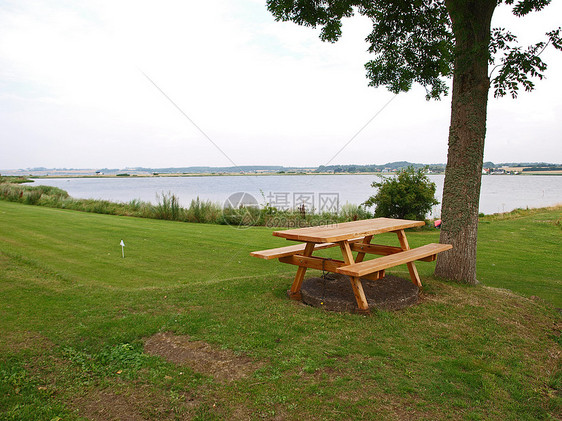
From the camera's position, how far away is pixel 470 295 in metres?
5.36

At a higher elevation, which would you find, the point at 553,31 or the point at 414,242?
the point at 553,31

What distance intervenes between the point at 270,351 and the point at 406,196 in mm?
11605

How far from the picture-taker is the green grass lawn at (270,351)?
2.79 metres

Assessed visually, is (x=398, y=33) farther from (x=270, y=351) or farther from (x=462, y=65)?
(x=270, y=351)

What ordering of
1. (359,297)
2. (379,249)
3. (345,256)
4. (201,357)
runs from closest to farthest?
(201,357), (359,297), (345,256), (379,249)

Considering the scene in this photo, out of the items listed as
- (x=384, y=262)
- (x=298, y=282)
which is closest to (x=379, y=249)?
(x=384, y=262)

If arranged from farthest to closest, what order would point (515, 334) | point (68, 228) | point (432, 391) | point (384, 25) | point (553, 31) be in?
point (68, 228)
point (384, 25)
point (553, 31)
point (515, 334)
point (432, 391)

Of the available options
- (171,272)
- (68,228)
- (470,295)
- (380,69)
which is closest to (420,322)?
(470,295)

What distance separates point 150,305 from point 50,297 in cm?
141

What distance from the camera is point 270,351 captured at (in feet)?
11.7

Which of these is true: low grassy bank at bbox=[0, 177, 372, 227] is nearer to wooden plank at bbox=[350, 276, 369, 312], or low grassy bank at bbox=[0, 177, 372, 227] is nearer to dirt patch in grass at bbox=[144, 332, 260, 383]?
wooden plank at bbox=[350, 276, 369, 312]

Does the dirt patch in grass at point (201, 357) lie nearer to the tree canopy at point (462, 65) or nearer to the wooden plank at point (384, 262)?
the wooden plank at point (384, 262)

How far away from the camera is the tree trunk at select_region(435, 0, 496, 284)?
566 cm

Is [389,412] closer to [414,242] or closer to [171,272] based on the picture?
[171,272]
